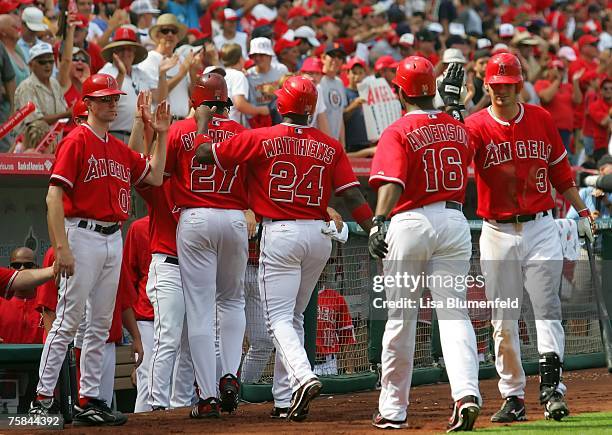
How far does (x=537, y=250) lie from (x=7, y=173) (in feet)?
17.6

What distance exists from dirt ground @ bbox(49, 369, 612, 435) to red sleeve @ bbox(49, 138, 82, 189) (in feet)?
5.11

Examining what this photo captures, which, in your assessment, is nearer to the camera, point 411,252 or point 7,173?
point 411,252

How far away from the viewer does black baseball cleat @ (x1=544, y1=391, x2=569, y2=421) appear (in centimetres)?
782

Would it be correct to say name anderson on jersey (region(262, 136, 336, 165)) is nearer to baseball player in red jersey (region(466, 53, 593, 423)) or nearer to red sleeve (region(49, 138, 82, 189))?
baseball player in red jersey (region(466, 53, 593, 423))

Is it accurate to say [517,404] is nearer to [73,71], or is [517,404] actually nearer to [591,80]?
[73,71]

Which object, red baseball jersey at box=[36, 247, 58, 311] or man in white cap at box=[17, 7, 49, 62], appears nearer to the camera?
red baseball jersey at box=[36, 247, 58, 311]

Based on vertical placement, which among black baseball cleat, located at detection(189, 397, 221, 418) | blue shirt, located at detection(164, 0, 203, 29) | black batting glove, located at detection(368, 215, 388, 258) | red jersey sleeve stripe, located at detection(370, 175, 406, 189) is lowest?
black baseball cleat, located at detection(189, 397, 221, 418)

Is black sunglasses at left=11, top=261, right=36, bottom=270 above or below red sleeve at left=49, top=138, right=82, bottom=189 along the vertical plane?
below

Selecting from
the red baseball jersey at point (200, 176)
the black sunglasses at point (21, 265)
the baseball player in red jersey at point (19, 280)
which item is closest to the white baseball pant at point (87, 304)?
the baseball player in red jersey at point (19, 280)

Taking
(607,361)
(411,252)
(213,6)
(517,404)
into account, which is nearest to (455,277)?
(411,252)

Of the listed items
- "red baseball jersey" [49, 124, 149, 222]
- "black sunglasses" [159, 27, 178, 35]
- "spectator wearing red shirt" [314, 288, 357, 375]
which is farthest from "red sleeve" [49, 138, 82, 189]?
"black sunglasses" [159, 27, 178, 35]

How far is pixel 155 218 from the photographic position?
8773 mm

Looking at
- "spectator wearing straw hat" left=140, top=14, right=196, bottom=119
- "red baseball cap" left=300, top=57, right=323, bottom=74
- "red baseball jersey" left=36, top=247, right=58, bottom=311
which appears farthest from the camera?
"red baseball cap" left=300, top=57, right=323, bottom=74

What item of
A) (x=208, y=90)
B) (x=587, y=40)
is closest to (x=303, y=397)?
(x=208, y=90)
